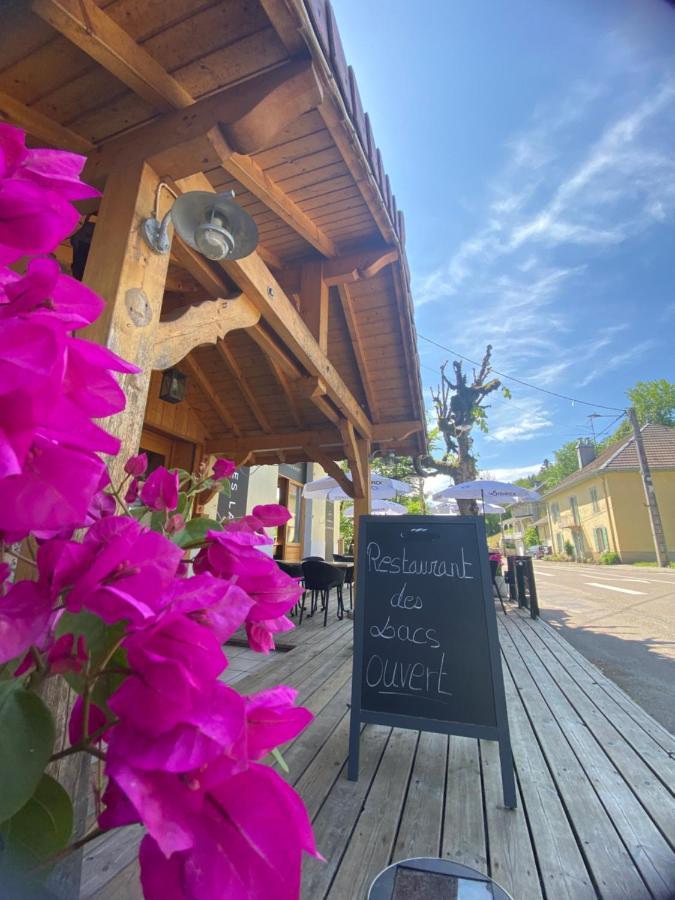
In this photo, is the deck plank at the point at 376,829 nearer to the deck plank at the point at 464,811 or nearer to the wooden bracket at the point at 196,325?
the deck plank at the point at 464,811

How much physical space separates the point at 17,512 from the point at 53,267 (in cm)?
18

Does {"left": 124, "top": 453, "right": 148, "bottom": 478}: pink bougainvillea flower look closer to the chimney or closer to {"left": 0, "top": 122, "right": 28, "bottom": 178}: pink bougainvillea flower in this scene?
{"left": 0, "top": 122, "right": 28, "bottom": 178}: pink bougainvillea flower

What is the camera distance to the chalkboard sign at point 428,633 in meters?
1.69

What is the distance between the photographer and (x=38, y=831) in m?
0.28

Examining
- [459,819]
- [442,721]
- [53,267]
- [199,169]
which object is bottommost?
[459,819]

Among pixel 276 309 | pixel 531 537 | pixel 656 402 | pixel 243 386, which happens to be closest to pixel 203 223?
pixel 276 309

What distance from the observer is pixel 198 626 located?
267 millimetres

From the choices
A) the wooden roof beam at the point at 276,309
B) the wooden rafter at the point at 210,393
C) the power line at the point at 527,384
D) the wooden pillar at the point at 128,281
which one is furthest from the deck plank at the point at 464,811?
the power line at the point at 527,384

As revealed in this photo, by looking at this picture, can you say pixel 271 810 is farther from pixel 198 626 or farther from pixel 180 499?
pixel 180 499

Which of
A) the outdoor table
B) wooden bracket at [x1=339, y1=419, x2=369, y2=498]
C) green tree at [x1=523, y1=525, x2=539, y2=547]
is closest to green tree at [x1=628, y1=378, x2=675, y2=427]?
green tree at [x1=523, y1=525, x2=539, y2=547]

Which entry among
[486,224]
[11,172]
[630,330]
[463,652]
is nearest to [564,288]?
[486,224]

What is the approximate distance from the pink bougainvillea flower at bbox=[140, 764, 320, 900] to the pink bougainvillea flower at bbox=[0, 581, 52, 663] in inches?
5.3

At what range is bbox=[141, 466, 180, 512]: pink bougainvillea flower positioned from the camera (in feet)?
1.80

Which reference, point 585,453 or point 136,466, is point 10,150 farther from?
point 585,453
